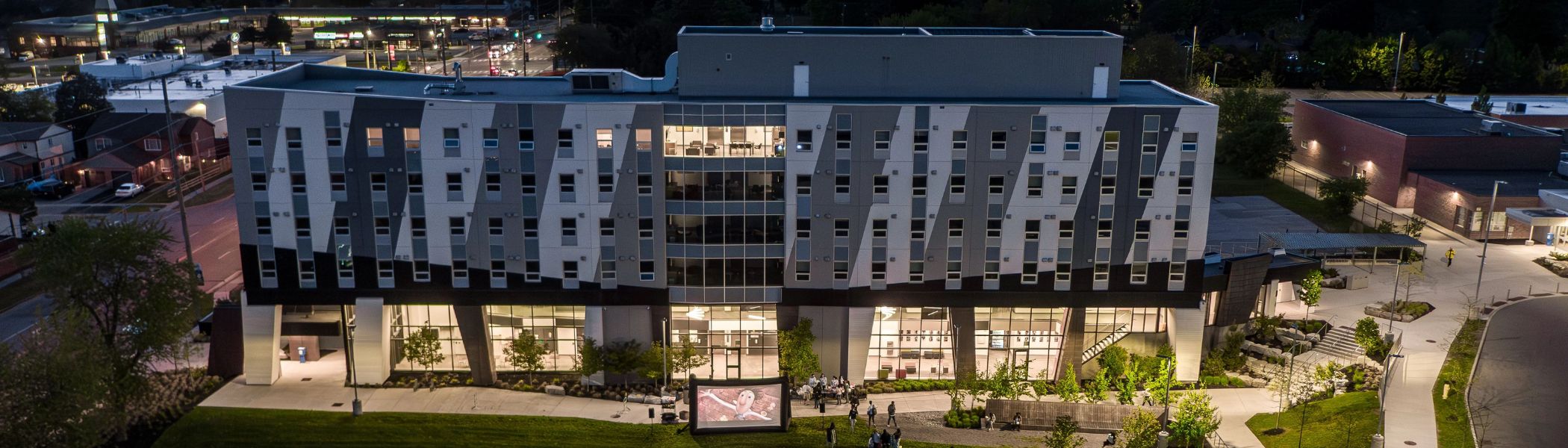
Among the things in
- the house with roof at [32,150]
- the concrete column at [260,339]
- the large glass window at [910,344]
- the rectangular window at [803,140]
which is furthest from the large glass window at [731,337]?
the house with roof at [32,150]

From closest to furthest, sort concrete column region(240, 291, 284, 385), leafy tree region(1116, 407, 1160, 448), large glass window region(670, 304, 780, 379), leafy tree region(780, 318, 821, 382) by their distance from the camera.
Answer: leafy tree region(1116, 407, 1160, 448) < leafy tree region(780, 318, 821, 382) < concrete column region(240, 291, 284, 385) < large glass window region(670, 304, 780, 379)

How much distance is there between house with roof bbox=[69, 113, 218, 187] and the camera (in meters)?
114

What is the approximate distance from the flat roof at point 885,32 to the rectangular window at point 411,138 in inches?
592

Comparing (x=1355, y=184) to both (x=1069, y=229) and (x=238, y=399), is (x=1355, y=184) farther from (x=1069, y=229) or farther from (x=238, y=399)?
(x=238, y=399)

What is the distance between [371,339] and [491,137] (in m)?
13.5

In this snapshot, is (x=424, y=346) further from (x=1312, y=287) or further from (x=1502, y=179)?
(x=1502, y=179)

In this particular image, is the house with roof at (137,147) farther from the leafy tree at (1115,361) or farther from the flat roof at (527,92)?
the leafy tree at (1115,361)

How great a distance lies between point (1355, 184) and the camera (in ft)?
332

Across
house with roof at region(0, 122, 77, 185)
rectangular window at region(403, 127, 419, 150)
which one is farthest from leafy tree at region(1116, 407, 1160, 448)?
house with roof at region(0, 122, 77, 185)

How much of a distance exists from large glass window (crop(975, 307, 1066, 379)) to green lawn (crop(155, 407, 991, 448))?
9.87 metres

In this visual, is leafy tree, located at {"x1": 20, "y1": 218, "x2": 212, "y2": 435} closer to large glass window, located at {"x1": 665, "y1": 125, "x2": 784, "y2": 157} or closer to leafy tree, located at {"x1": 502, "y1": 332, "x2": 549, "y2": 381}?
leafy tree, located at {"x1": 502, "y1": 332, "x2": 549, "y2": 381}

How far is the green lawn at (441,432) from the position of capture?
5928cm

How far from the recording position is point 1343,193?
100 m

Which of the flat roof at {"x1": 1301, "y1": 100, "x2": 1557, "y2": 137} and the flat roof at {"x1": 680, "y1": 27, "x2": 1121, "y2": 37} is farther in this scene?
the flat roof at {"x1": 1301, "y1": 100, "x2": 1557, "y2": 137}
